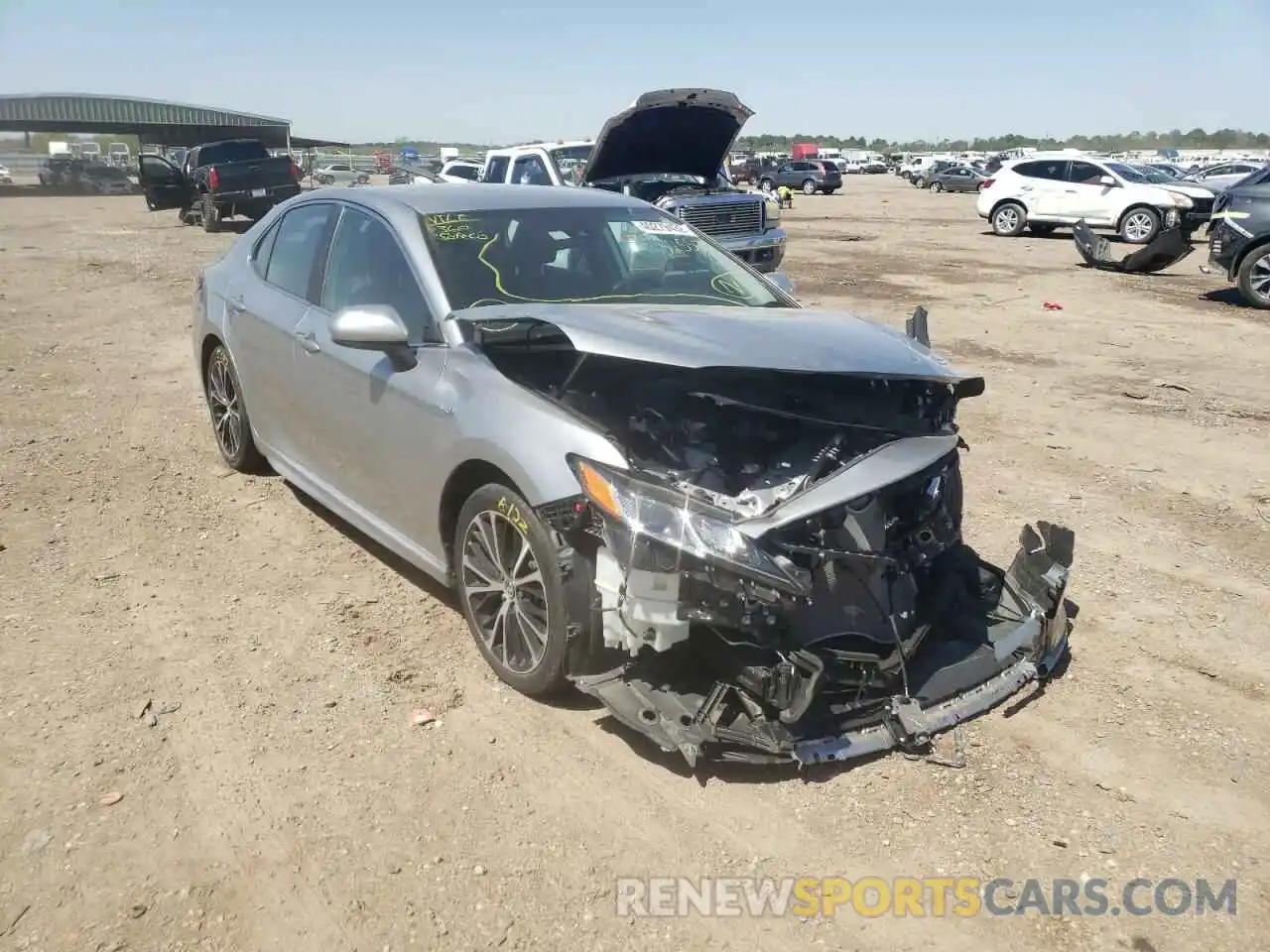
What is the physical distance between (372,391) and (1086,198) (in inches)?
817

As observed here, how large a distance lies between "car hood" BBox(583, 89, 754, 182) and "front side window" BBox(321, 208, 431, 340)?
7.70 meters

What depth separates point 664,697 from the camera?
303cm

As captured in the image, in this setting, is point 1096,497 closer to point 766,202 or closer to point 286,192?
point 766,202

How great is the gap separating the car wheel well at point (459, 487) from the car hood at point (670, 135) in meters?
8.84

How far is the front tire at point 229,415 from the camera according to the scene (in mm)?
5480

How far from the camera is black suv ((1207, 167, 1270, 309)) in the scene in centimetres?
1177

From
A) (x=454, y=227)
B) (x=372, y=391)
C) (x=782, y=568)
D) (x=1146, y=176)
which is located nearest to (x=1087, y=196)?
(x=1146, y=176)

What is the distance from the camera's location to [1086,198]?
20734 mm

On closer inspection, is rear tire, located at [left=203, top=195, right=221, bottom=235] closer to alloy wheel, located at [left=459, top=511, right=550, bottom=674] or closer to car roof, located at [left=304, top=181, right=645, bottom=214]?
car roof, located at [left=304, top=181, right=645, bottom=214]

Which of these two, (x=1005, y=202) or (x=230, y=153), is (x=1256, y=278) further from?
(x=230, y=153)

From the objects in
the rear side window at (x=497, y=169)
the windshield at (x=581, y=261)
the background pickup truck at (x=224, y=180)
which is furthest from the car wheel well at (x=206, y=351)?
the background pickup truck at (x=224, y=180)

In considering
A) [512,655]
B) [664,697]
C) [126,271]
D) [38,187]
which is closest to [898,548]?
[664,697]

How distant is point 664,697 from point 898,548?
0.99 meters

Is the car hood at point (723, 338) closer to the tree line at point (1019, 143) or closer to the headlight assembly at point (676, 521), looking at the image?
the headlight assembly at point (676, 521)
